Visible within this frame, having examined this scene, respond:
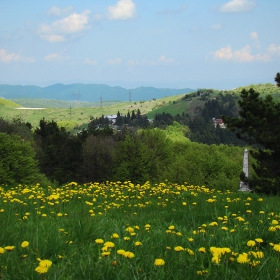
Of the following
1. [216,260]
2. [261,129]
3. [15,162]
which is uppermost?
[216,260]

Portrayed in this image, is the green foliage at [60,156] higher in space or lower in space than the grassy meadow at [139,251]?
lower

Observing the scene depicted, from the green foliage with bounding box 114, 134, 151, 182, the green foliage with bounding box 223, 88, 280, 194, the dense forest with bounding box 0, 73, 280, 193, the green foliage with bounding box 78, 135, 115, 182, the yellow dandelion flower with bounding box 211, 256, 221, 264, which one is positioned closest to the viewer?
the yellow dandelion flower with bounding box 211, 256, 221, 264

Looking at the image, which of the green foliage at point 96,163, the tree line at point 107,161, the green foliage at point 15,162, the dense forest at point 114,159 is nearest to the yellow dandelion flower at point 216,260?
the dense forest at point 114,159

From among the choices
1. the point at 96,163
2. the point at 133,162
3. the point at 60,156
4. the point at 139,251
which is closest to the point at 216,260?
the point at 139,251

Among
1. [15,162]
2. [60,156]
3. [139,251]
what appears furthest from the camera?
[60,156]

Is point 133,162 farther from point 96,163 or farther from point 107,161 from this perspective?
point 96,163

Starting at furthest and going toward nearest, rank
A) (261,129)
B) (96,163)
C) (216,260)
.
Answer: (96,163) < (261,129) < (216,260)

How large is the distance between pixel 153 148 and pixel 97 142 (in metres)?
11.3

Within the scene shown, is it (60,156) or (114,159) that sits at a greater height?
(114,159)

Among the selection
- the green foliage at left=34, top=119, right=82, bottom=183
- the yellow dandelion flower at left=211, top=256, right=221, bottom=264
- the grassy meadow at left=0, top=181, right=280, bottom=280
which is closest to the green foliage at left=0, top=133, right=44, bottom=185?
the green foliage at left=34, top=119, right=82, bottom=183

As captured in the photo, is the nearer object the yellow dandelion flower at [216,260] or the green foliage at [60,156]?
the yellow dandelion flower at [216,260]

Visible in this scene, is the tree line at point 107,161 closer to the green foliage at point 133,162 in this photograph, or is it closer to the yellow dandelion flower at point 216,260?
the green foliage at point 133,162

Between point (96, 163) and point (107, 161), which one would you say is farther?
point (107, 161)

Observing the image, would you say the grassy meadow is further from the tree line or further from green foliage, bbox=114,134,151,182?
green foliage, bbox=114,134,151,182
